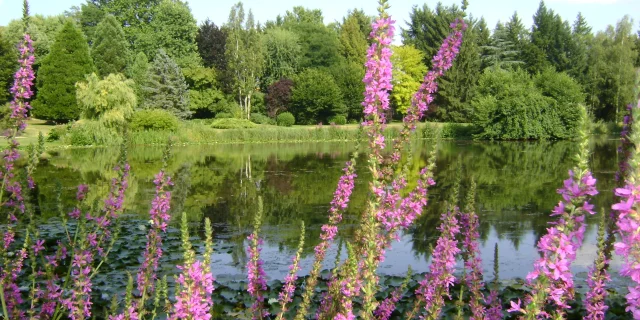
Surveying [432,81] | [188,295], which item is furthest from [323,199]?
[188,295]

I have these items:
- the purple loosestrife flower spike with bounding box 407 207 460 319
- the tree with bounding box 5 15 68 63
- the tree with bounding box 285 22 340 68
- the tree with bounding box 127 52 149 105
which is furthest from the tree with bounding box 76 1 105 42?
the purple loosestrife flower spike with bounding box 407 207 460 319

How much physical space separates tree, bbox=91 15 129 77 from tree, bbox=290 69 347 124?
50.1ft

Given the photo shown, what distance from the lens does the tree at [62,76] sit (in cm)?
3822

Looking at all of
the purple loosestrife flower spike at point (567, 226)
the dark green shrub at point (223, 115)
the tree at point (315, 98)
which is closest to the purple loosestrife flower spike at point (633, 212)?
the purple loosestrife flower spike at point (567, 226)

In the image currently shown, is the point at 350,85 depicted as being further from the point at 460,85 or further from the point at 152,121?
→ the point at 152,121

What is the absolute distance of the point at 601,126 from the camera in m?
44.2

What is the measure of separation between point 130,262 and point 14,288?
411cm

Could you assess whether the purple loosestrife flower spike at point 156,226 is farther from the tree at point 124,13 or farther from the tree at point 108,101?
the tree at point 124,13

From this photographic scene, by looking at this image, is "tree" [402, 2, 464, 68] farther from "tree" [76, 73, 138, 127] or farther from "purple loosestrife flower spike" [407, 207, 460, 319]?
"purple loosestrife flower spike" [407, 207, 460, 319]

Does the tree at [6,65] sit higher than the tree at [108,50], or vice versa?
the tree at [108,50]

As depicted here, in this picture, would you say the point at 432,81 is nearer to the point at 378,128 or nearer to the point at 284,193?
the point at 378,128

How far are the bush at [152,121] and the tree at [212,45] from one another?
14112 mm

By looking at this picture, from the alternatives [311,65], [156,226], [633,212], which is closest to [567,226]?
[633,212]

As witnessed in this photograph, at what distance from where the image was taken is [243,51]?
44.8m
